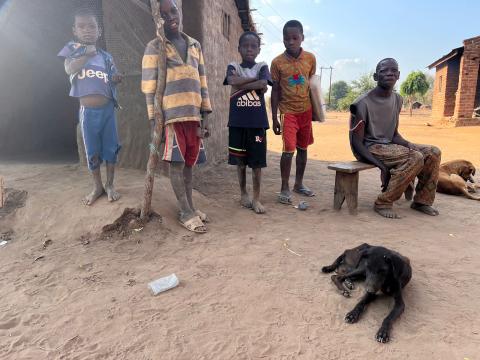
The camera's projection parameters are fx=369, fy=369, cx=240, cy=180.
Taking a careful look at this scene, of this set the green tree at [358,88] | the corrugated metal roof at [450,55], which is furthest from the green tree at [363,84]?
the corrugated metal roof at [450,55]

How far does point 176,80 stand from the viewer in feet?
10.6

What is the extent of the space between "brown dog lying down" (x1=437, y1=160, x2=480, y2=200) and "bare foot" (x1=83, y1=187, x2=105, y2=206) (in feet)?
14.5

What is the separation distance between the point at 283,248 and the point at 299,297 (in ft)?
2.43

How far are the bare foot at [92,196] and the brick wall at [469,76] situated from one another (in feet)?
50.3

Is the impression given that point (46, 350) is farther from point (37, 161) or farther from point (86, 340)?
point (37, 161)

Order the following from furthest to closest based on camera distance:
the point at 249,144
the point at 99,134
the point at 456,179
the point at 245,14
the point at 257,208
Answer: the point at 245,14 → the point at 456,179 → the point at 257,208 → the point at 249,144 → the point at 99,134

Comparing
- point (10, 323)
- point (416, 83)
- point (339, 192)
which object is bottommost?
point (10, 323)

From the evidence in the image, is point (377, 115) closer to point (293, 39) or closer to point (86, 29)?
point (293, 39)

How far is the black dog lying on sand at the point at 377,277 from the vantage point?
2.20 m

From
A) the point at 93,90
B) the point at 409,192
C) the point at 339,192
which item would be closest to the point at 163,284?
the point at 93,90

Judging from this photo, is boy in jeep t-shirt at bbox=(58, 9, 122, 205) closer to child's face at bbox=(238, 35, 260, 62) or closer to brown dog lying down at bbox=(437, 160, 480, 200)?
child's face at bbox=(238, 35, 260, 62)

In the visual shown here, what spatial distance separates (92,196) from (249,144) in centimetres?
165

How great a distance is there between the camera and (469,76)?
14.6 metres

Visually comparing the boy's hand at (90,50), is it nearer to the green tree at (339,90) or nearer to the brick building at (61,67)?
the brick building at (61,67)
